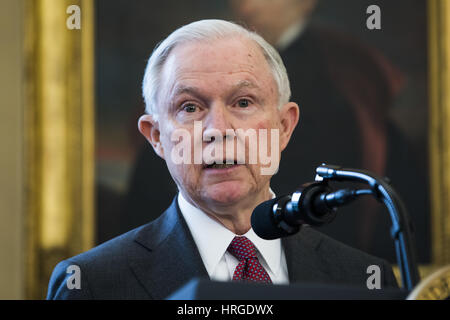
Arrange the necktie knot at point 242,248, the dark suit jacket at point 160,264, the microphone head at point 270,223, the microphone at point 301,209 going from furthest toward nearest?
the necktie knot at point 242,248 < the dark suit jacket at point 160,264 < the microphone head at point 270,223 < the microphone at point 301,209

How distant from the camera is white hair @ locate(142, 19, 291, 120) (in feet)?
9.07

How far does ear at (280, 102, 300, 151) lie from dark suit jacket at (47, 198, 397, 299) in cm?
45

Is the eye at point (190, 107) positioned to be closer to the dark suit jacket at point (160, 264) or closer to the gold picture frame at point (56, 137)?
the dark suit jacket at point (160, 264)

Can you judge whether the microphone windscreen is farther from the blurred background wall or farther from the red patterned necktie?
the blurred background wall

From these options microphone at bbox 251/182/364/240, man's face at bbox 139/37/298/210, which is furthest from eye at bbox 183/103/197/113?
microphone at bbox 251/182/364/240

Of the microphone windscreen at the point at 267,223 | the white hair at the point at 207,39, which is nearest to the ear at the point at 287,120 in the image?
the white hair at the point at 207,39

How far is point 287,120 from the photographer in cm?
296

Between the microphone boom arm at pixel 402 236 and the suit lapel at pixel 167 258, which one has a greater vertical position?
the microphone boom arm at pixel 402 236

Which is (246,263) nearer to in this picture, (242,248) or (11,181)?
(242,248)

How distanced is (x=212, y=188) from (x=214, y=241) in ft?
0.71

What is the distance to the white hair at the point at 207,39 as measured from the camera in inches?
109
